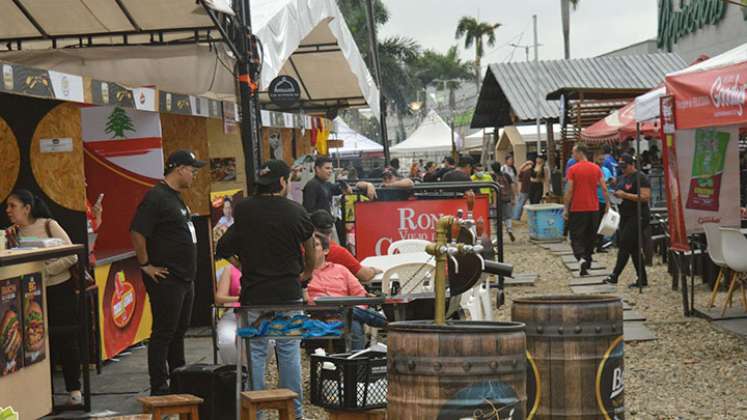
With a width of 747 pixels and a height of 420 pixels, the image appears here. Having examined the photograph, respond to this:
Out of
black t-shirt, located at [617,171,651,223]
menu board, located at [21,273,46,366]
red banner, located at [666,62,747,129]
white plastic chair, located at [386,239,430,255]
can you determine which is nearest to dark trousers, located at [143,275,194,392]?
menu board, located at [21,273,46,366]

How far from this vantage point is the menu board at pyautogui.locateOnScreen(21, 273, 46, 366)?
24.6 ft

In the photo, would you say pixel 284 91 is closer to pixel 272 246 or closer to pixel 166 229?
pixel 166 229

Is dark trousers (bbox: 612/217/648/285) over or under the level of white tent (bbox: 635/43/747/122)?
under

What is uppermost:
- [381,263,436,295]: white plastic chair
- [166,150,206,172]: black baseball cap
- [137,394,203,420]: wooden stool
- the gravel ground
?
[166,150,206,172]: black baseball cap

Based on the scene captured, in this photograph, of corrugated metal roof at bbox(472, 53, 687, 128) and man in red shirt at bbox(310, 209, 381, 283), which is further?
corrugated metal roof at bbox(472, 53, 687, 128)

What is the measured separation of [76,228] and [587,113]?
20.2 metres

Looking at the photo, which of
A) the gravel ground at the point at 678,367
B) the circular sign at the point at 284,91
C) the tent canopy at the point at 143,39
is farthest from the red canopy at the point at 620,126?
the tent canopy at the point at 143,39

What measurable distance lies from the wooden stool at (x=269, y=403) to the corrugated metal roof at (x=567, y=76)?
28.6 meters

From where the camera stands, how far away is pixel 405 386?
14.9ft

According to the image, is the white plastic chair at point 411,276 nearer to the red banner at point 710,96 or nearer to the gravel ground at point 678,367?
the gravel ground at point 678,367

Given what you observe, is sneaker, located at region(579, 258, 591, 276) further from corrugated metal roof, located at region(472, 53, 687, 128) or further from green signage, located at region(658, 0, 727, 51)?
green signage, located at region(658, 0, 727, 51)

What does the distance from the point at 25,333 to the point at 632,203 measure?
30.8 feet

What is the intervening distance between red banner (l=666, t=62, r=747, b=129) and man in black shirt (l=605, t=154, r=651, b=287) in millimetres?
3612

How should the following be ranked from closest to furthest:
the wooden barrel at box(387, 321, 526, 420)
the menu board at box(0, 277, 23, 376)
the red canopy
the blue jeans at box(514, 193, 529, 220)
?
the wooden barrel at box(387, 321, 526, 420) → the menu board at box(0, 277, 23, 376) → the red canopy → the blue jeans at box(514, 193, 529, 220)
